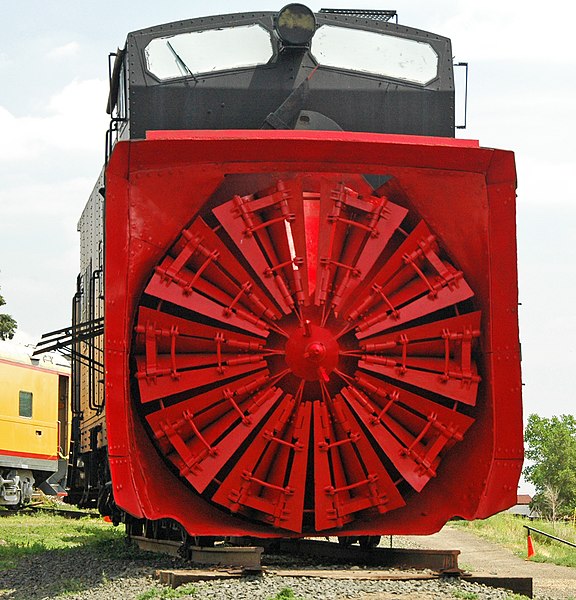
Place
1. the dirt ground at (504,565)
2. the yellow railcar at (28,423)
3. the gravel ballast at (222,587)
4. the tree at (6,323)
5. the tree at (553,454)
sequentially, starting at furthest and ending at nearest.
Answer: the tree at (553,454)
the tree at (6,323)
the yellow railcar at (28,423)
the dirt ground at (504,565)
the gravel ballast at (222,587)

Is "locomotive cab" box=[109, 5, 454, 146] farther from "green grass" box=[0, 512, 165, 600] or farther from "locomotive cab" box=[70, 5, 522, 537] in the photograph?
"green grass" box=[0, 512, 165, 600]

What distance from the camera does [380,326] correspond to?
7.23 m

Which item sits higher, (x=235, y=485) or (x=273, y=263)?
(x=273, y=263)

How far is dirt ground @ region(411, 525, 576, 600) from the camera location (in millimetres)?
9759

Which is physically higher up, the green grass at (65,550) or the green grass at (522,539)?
the green grass at (65,550)

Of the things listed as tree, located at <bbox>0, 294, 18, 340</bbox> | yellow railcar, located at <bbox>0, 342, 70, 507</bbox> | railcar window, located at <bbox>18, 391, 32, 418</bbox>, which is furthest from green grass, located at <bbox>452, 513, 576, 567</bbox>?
tree, located at <bbox>0, 294, 18, 340</bbox>

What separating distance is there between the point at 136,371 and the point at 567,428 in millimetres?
62728

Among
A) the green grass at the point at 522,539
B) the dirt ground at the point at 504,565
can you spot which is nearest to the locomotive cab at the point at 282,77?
the dirt ground at the point at 504,565

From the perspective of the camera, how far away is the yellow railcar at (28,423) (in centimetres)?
2156

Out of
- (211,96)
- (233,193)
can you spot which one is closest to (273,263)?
(233,193)

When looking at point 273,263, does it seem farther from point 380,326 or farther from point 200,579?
point 200,579

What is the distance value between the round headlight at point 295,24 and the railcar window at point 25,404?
15.6m

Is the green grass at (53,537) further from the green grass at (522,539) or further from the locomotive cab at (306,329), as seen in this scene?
the green grass at (522,539)

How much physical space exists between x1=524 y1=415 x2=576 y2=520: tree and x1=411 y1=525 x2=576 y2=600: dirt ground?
43733 mm
